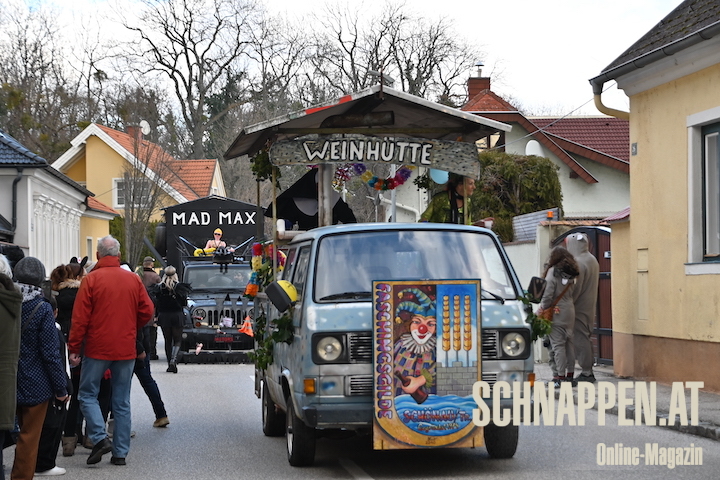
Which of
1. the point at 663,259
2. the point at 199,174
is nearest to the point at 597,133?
the point at 199,174

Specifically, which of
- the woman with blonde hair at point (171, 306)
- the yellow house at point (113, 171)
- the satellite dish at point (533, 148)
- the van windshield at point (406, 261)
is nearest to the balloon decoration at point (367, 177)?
the van windshield at point (406, 261)

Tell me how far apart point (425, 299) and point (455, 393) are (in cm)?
74

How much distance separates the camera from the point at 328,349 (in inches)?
317

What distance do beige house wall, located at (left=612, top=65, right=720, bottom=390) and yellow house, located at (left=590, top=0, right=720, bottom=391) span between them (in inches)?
0.5

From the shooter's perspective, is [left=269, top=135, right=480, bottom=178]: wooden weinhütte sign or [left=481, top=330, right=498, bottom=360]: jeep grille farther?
[left=269, top=135, right=480, bottom=178]: wooden weinhütte sign

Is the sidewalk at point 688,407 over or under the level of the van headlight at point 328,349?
under

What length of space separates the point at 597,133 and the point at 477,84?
7.14m

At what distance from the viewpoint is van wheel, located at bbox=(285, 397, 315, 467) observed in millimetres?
8562

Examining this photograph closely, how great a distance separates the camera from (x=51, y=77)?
48219mm

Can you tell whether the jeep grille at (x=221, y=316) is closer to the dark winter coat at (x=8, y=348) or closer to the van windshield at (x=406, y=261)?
the van windshield at (x=406, y=261)

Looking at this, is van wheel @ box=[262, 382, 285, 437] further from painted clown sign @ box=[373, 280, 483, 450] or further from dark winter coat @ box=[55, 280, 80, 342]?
painted clown sign @ box=[373, 280, 483, 450]

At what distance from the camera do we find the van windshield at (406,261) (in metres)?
8.52

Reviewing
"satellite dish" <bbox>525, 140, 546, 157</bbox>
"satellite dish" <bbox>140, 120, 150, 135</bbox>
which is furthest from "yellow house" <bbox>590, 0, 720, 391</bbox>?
"satellite dish" <bbox>140, 120, 150, 135</bbox>

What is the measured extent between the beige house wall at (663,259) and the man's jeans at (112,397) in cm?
721
